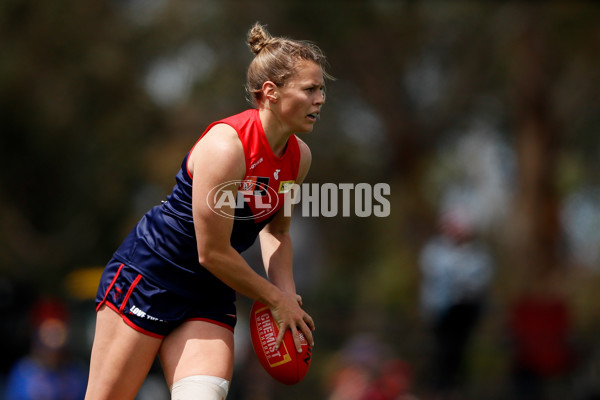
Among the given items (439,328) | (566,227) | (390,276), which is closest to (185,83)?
(390,276)

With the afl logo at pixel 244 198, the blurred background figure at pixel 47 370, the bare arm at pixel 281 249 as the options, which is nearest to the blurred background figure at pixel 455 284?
the blurred background figure at pixel 47 370

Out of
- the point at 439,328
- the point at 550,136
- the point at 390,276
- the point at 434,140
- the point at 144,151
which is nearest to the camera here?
the point at 439,328

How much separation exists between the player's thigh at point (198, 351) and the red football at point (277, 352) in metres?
0.16

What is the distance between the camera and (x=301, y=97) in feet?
12.1

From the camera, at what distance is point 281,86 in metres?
3.72

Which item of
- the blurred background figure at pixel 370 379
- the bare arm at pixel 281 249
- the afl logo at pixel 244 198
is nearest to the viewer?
the afl logo at pixel 244 198

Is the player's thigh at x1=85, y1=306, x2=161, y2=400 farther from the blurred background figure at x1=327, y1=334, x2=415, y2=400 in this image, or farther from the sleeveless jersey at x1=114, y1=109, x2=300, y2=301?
the blurred background figure at x1=327, y1=334, x2=415, y2=400

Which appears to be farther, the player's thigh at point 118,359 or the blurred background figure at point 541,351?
the blurred background figure at point 541,351

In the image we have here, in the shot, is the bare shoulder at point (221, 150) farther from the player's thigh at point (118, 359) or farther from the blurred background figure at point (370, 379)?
the blurred background figure at point (370, 379)

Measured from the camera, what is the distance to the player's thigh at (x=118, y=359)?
12.1 feet

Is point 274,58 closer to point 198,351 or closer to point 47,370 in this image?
point 198,351

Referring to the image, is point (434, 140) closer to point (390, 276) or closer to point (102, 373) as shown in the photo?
point (390, 276)

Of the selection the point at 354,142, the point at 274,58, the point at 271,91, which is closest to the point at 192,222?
the point at 271,91

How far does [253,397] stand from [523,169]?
6.40 m
